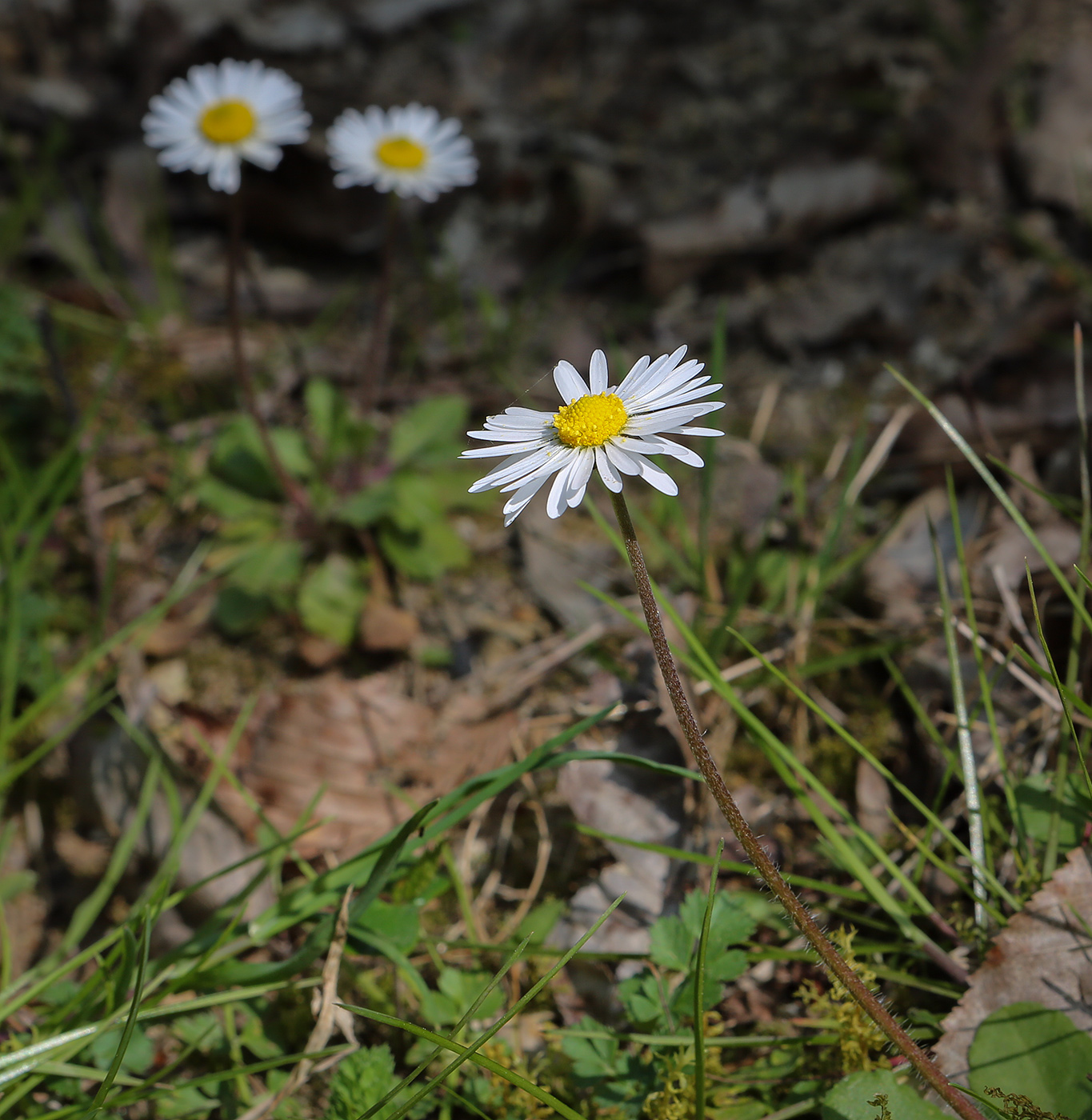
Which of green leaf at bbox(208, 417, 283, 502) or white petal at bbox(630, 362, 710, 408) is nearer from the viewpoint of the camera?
white petal at bbox(630, 362, 710, 408)

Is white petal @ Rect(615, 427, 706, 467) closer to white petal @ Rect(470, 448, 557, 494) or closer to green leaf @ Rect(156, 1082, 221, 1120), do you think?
white petal @ Rect(470, 448, 557, 494)

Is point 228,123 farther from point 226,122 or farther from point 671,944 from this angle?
point 671,944

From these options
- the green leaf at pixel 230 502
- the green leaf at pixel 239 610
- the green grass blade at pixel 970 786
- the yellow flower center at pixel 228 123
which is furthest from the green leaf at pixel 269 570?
the green grass blade at pixel 970 786

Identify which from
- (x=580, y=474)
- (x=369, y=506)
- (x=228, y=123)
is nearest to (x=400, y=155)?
(x=228, y=123)

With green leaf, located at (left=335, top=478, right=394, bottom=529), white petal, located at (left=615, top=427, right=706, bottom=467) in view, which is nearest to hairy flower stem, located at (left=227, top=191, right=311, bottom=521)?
green leaf, located at (left=335, top=478, right=394, bottom=529)

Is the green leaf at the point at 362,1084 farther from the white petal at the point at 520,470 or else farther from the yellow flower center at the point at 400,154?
the yellow flower center at the point at 400,154

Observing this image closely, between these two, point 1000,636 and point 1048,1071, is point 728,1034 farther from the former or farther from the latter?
point 1000,636

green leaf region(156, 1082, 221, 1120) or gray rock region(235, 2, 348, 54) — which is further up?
gray rock region(235, 2, 348, 54)
